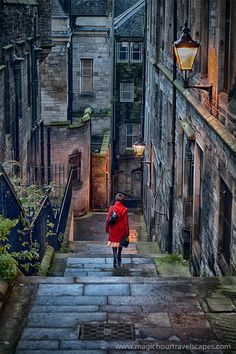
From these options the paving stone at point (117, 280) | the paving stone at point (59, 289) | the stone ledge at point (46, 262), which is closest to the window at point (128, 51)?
the stone ledge at point (46, 262)

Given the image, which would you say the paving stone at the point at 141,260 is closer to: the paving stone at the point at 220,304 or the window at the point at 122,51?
the paving stone at the point at 220,304

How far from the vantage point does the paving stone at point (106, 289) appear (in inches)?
288

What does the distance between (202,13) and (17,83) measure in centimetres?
880

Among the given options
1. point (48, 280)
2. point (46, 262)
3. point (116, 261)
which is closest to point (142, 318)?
point (48, 280)

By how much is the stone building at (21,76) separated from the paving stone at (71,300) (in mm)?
7588

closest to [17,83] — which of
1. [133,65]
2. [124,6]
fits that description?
[133,65]

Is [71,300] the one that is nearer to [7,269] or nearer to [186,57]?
[7,269]

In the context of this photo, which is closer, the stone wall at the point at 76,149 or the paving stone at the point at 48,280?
the paving stone at the point at 48,280

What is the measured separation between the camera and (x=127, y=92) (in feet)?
131

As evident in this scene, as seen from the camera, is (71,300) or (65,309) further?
(71,300)

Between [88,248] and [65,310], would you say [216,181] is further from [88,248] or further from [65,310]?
[88,248]

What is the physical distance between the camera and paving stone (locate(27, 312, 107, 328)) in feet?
20.4

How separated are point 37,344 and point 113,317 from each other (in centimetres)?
102

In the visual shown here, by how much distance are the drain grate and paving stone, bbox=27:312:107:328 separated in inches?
5.6
